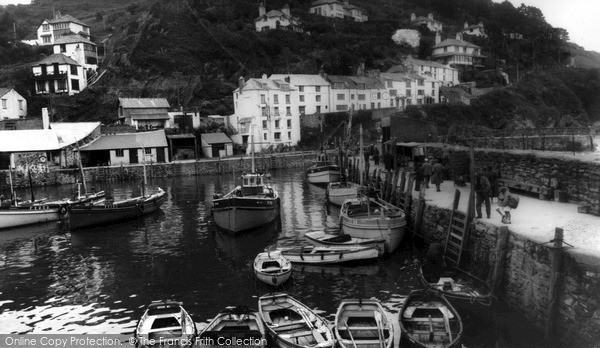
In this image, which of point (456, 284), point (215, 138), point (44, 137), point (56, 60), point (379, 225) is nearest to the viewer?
point (456, 284)

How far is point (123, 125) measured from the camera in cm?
7425

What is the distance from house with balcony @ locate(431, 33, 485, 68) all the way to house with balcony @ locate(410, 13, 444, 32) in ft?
61.5

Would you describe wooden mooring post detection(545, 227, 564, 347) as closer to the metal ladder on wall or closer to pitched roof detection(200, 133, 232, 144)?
the metal ladder on wall

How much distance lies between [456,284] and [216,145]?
207ft

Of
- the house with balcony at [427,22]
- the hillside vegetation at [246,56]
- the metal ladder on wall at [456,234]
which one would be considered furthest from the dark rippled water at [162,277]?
the house with balcony at [427,22]

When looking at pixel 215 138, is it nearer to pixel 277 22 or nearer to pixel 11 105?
pixel 11 105

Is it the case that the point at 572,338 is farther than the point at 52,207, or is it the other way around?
the point at 52,207

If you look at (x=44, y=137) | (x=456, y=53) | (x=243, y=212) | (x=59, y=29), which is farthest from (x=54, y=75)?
(x=456, y=53)

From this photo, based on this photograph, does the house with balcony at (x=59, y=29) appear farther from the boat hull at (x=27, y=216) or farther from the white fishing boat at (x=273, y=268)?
the white fishing boat at (x=273, y=268)

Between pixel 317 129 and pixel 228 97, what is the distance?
61.2 ft

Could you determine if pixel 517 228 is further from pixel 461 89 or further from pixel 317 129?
pixel 461 89

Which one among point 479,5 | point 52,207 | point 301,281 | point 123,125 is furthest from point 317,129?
point 479,5

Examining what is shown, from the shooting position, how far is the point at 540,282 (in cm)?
1570

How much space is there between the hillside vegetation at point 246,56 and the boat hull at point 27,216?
47660 mm
